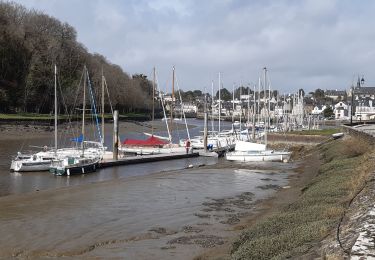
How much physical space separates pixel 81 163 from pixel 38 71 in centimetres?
6834

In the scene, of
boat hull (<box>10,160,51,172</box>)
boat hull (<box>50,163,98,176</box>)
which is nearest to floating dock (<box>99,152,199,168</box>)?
boat hull (<box>50,163,98,176</box>)

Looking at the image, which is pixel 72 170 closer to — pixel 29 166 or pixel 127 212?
pixel 29 166

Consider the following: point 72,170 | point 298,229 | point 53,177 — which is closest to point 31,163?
point 53,177

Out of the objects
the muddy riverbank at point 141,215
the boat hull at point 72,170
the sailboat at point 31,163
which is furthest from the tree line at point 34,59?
the muddy riverbank at point 141,215

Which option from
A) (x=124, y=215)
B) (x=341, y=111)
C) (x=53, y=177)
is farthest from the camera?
(x=341, y=111)

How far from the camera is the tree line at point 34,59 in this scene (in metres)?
95.6

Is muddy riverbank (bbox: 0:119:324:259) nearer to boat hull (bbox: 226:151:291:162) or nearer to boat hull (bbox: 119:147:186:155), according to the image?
boat hull (bbox: 226:151:291:162)

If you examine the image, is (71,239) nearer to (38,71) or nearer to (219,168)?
(219,168)

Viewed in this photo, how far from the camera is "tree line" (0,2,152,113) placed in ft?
314

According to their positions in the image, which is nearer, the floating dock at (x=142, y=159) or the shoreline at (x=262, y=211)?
the shoreline at (x=262, y=211)

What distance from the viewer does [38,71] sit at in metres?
99.1

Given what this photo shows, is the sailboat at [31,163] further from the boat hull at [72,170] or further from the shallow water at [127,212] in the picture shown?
the boat hull at [72,170]

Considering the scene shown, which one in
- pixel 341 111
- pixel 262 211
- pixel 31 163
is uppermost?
pixel 341 111

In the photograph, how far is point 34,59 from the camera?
323ft
